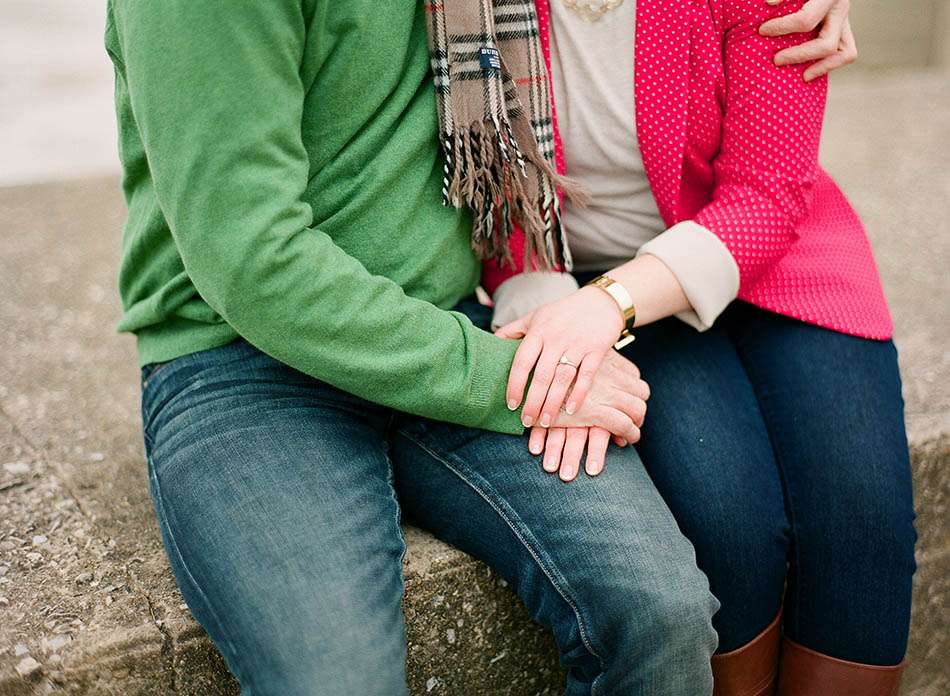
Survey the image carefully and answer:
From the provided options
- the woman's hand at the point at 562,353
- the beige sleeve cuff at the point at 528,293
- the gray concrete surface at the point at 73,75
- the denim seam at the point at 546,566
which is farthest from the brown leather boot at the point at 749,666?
the gray concrete surface at the point at 73,75

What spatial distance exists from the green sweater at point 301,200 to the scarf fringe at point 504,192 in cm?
3

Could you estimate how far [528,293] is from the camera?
1399 millimetres

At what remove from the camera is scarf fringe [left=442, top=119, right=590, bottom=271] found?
1.23 meters

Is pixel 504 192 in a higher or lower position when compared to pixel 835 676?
higher

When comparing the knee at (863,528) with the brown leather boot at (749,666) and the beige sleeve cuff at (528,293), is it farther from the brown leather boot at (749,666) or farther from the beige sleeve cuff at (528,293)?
the beige sleeve cuff at (528,293)

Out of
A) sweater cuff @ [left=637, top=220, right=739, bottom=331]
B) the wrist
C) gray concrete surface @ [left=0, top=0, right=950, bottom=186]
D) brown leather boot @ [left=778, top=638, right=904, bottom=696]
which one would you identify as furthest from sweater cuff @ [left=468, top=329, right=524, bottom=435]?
gray concrete surface @ [left=0, top=0, right=950, bottom=186]

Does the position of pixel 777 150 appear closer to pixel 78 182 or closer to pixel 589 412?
pixel 589 412

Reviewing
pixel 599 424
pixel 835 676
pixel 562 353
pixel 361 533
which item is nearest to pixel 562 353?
pixel 562 353

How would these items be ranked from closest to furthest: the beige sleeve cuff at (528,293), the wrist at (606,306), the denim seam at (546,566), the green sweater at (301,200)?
the green sweater at (301,200)
the denim seam at (546,566)
the wrist at (606,306)
the beige sleeve cuff at (528,293)

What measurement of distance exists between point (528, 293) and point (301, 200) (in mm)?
367

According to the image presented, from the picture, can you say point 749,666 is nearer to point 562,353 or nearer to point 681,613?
point 681,613

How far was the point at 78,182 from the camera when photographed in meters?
2.96

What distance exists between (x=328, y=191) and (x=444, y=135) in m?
0.16

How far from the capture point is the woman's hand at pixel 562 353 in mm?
1204
